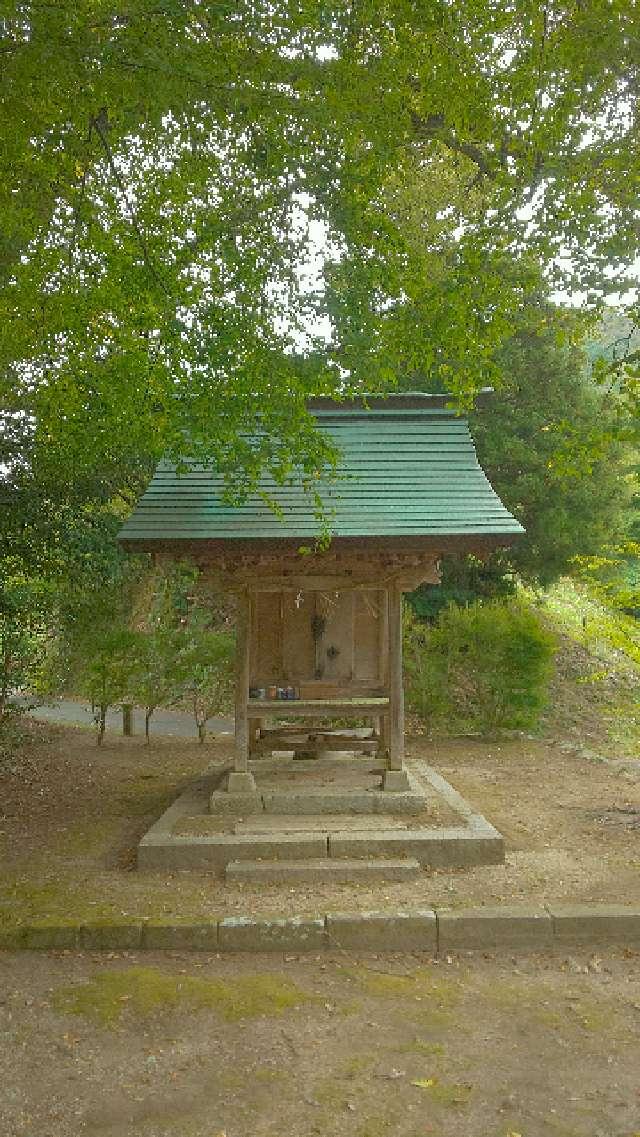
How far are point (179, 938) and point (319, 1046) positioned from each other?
1683mm

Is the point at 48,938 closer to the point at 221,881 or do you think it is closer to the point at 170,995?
the point at 170,995

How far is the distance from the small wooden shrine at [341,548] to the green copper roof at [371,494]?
2 cm

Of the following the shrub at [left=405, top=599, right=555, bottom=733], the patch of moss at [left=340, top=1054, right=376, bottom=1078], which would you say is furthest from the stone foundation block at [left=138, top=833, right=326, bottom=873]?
the shrub at [left=405, top=599, right=555, bottom=733]

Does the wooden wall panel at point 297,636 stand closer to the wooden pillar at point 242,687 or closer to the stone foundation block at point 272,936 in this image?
the wooden pillar at point 242,687

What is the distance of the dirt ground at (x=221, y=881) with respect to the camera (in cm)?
645

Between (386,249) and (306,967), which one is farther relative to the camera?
(386,249)

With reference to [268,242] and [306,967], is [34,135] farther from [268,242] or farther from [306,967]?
[306,967]

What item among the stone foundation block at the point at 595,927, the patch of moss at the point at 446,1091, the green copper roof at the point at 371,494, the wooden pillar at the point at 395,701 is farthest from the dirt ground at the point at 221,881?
the green copper roof at the point at 371,494

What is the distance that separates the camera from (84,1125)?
3.78 metres

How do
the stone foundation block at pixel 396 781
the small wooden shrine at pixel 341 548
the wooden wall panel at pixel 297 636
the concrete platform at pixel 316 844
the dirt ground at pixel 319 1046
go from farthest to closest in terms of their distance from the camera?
the wooden wall panel at pixel 297 636, the stone foundation block at pixel 396 781, the small wooden shrine at pixel 341 548, the concrete platform at pixel 316 844, the dirt ground at pixel 319 1046

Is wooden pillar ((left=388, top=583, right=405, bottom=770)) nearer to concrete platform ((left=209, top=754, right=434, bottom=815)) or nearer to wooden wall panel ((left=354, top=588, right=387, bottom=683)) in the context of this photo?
concrete platform ((left=209, top=754, right=434, bottom=815))

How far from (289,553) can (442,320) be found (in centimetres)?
258

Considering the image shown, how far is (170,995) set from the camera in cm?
513

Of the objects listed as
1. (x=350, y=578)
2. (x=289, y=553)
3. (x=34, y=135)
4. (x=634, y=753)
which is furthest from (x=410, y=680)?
(x=34, y=135)
